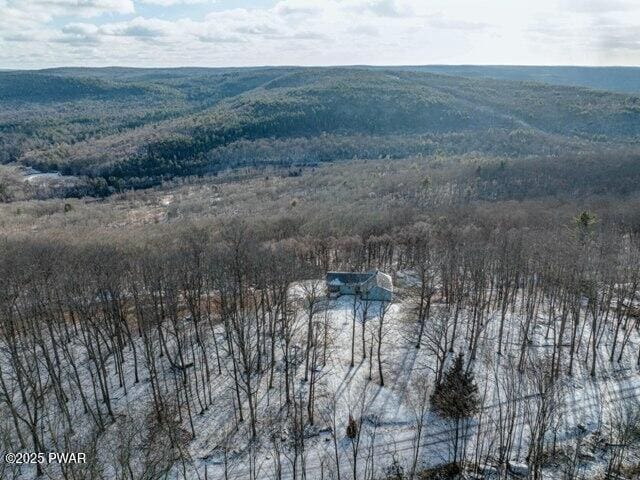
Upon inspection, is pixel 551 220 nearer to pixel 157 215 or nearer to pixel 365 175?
pixel 365 175

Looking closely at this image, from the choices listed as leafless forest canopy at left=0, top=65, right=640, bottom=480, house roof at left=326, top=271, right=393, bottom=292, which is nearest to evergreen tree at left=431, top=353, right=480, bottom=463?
leafless forest canopy at left=0, top=65, right=640, bottom=480

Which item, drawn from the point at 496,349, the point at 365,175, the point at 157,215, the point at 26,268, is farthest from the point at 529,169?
the point at 26,268

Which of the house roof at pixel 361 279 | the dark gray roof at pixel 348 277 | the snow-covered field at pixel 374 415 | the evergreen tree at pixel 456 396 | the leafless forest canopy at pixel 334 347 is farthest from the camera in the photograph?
the dark gray roof at pixel 348 277

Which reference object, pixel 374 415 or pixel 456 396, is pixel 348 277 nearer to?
pixel 374 415

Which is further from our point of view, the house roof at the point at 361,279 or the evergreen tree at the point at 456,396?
the house roof at the point at 361,279

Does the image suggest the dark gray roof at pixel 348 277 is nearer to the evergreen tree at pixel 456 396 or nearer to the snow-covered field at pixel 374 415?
the snow-covered field at pixel 374 415

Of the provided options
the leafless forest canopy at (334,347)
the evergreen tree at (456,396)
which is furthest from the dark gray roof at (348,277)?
the evergreen tree at (456,396)

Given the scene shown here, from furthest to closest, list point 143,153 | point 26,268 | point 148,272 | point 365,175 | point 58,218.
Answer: point 143,153
point 365,175
point 58,218
point 26,268
point 148,272

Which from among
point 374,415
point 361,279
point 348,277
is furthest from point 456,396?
point 348,277
